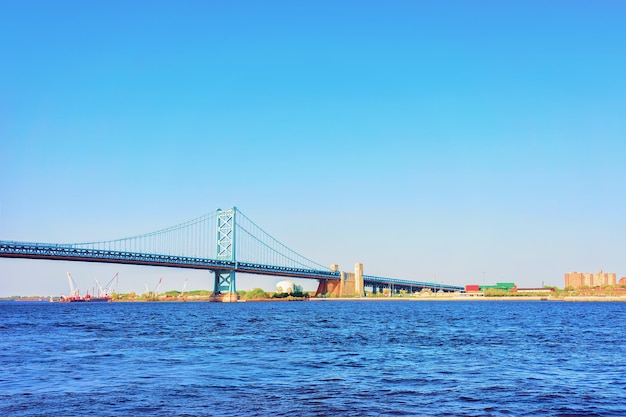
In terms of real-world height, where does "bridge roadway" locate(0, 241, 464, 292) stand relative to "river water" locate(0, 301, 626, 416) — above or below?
above

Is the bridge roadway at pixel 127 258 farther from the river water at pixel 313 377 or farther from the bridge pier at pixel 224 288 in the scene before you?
Result: the river water at pixel 313 377

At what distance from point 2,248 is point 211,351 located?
80.9 m

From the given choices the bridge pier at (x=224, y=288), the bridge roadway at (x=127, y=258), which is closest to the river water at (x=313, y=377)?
the bridge roadway at (x=127, y=258)

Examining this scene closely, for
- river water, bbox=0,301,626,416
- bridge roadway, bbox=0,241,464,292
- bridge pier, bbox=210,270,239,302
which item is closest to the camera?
river water, bbox=0,301,626,416

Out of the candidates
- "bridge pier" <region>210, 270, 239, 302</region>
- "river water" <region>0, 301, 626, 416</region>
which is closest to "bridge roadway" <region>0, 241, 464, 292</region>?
"bridge pier" <region>210, 270, 239, 302</region>

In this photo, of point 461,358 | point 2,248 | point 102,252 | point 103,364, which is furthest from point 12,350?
point 102,252

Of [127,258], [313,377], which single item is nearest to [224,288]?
[127,258]

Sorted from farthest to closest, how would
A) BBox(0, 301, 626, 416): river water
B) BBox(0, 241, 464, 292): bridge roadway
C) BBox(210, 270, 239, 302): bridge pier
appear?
1. BBox(210, 270, 239, 302): bridge pier
2. BBox(0, 241, 464, 292): bridge roadway
3. BBox(0, 301, 626, 416): river water

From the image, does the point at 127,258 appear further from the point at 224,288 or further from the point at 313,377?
the point at 313,377

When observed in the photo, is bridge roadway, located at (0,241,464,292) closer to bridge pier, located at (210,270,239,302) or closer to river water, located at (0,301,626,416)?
bridge pier, located at (210,270,239,302)

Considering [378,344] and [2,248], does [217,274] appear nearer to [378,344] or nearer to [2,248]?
[2,248]

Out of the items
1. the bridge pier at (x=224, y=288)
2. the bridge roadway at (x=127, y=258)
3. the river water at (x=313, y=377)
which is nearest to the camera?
the river water at (x=313, y=377)

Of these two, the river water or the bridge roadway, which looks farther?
the bridge roadway

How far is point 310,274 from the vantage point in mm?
176500
